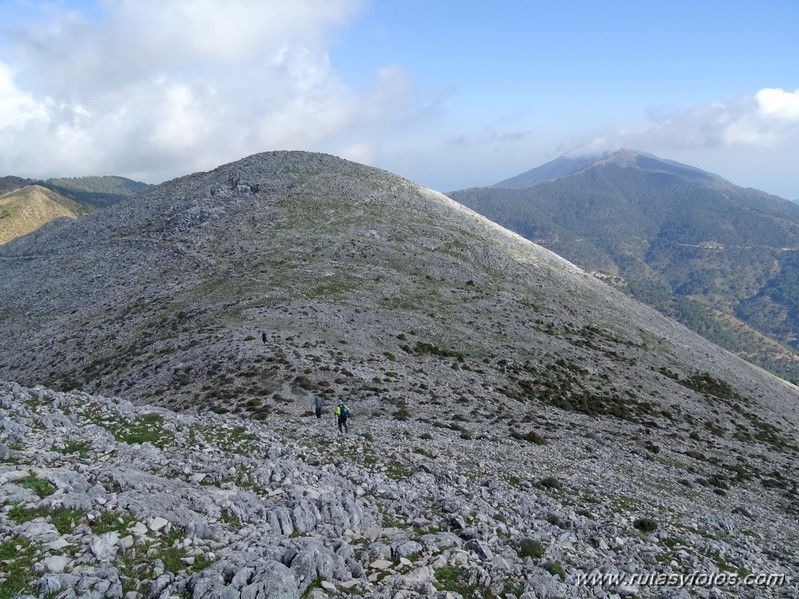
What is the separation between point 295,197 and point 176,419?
252 ft

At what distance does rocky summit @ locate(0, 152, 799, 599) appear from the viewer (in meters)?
13.7

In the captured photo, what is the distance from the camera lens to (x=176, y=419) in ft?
81.6

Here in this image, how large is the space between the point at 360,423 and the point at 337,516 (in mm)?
15449

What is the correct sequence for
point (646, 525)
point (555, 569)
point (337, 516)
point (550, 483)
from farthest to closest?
point (550, 483), point (646, 525), point (337, 516), point (555, 569)

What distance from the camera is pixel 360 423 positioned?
31.8 m

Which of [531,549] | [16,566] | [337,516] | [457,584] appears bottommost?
[531,549]

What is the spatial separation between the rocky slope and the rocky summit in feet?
0.29

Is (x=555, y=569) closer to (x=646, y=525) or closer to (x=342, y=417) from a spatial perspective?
(x=646, y=525)

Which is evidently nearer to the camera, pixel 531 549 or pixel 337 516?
pixel 531 549

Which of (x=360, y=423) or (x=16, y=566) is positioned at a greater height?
(x=16, y=566)

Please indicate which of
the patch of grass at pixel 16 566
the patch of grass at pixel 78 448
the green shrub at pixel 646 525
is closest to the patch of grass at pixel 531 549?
the green shrub at pixel 646 525

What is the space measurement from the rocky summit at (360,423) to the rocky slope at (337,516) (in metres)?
0.09

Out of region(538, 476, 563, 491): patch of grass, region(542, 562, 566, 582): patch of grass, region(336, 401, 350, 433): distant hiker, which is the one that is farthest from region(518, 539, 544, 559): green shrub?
region(336, 401, 350, 433): distant hiker

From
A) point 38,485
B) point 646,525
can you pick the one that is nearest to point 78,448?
point 38,485
